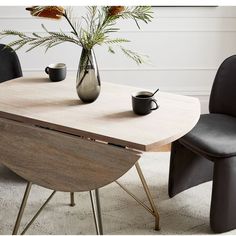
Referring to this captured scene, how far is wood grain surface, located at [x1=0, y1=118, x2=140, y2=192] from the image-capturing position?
1.67m

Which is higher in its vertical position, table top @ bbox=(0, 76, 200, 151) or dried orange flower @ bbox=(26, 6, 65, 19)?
dried orange flower @ bbox=(26, 6, 65, 19)

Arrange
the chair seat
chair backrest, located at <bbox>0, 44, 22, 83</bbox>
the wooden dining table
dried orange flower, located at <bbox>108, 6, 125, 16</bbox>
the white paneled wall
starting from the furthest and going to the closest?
the white paneled wall < chair backrest, located at <bbox>0, 44, 22, 83</bbox> < the chair seat < dried orange flower, located at <bbox>108, 6, 125, 16</bbox> < the wooden dining table

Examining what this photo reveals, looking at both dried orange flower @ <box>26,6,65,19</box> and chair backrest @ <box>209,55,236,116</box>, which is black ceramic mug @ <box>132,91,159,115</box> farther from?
chair backrest @ <box>209,55,236,116</box>

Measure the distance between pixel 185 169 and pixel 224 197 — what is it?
0.37 meters

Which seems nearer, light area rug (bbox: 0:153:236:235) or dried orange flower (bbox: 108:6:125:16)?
dried orange flower (bbox: 108:6:125:16)

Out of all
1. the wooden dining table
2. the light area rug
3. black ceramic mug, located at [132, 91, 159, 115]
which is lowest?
the light area rug

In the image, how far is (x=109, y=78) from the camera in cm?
Answer: 356

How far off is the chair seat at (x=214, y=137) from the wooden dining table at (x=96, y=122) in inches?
10.0

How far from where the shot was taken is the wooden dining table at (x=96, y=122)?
166cm

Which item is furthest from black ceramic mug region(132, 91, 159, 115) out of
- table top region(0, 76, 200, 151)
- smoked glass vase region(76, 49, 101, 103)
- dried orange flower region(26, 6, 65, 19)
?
dried orange flower region(26, 6, 65, 19)

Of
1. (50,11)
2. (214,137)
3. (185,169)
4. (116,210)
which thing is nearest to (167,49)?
(185,169)

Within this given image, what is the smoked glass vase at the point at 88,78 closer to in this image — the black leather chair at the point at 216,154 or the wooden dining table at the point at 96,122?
the wooden dining table at the point at 96,122

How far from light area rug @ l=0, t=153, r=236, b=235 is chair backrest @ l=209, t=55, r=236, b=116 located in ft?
1.58

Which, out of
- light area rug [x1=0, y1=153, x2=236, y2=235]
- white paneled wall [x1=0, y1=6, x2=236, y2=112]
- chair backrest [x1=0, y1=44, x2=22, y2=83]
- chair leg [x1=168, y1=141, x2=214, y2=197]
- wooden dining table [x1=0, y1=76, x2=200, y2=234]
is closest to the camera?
wooden dining table [x1=0, y1=76, x2=200, y2=234]
